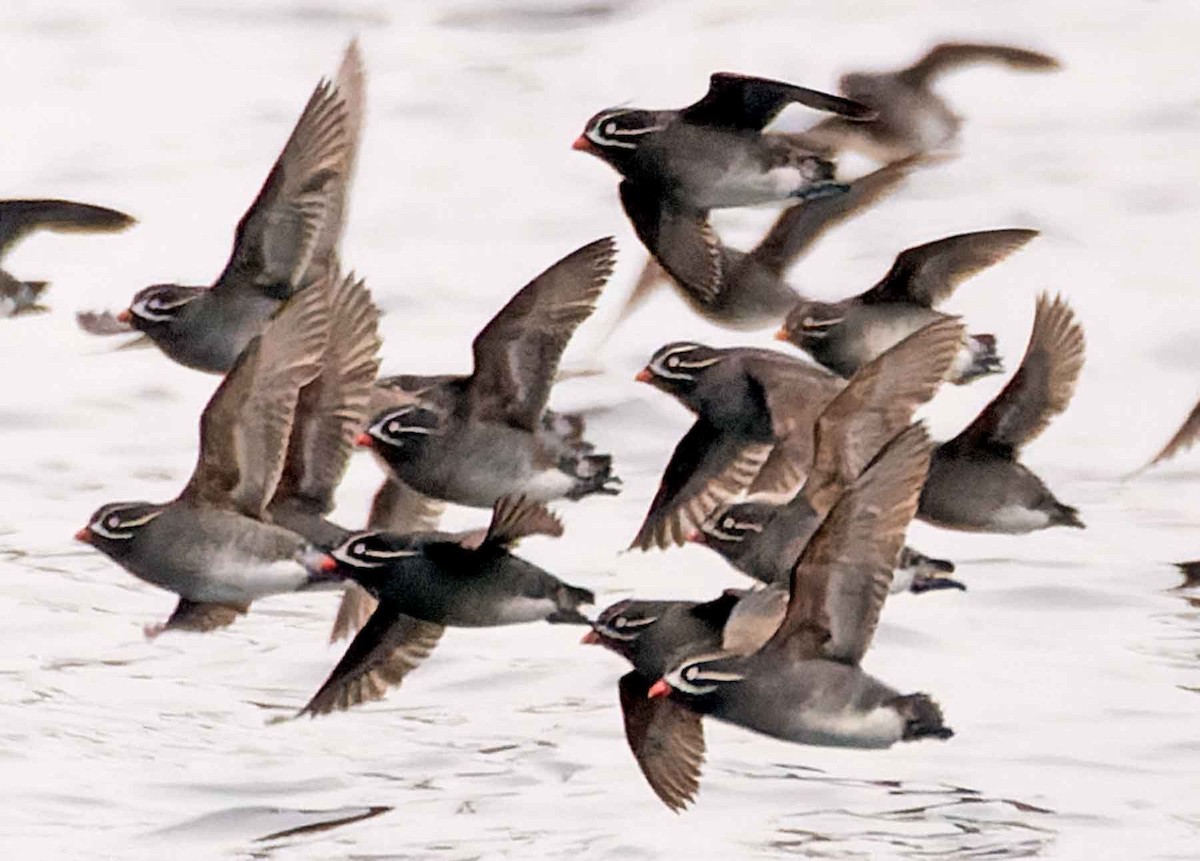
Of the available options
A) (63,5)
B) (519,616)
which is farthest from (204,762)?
(63,5)

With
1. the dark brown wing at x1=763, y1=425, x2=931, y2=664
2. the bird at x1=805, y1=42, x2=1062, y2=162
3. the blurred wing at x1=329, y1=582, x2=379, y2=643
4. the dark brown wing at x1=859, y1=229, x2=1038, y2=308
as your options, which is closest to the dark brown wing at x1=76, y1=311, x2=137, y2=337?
the blurred wing at x1=329, y1=582, x2=379, y2=643

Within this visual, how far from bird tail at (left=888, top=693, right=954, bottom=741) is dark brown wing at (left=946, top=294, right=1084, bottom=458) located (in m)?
1.91

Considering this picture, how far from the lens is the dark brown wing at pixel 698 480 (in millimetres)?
11469

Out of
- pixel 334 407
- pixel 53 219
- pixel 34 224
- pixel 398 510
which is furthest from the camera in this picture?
pixel 34 224

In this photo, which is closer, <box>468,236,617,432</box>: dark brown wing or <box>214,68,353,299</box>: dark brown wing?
<box>468,236,617,432</box>: dark brown wing

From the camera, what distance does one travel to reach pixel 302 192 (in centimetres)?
1078

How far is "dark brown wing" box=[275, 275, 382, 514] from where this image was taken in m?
10.9

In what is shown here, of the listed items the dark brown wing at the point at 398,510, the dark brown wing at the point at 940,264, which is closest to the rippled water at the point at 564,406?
the dark brown wing at the point at 398,510

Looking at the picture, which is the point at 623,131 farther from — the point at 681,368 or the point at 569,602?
the point at 569,602

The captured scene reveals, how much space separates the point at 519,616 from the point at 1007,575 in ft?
14.2

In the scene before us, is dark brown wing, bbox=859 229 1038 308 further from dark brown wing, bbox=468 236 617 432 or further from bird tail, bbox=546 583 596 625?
bird tail, bbox=546 583 596 625

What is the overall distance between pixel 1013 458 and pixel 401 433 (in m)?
→ 1.96

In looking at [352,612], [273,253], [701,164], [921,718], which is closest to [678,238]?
[701,164]

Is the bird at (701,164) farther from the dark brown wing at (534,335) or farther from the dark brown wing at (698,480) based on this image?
the dark brown wing at (534,335)
